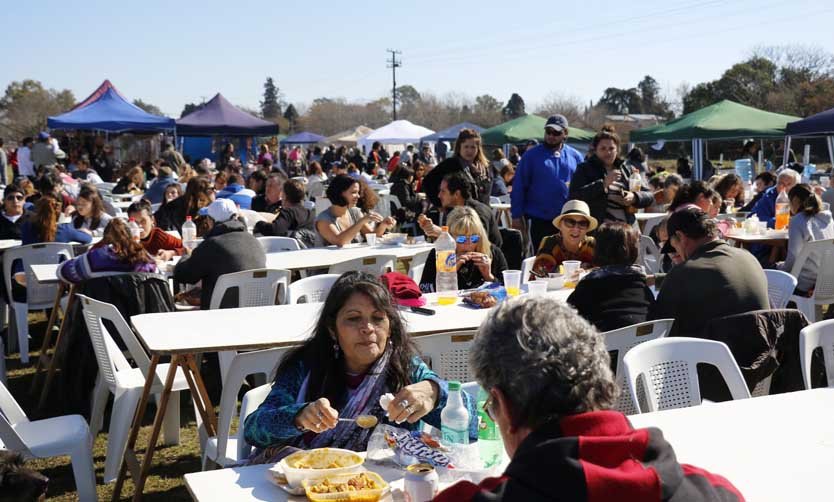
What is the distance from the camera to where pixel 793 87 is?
44281 mm

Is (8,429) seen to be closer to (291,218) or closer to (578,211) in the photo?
(578,211)

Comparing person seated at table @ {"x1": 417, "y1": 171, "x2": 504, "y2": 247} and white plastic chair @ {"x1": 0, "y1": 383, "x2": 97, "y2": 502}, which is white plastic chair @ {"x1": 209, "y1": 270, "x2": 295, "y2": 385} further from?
white plastic chair @ {"x1": 0, "y1": 383, "x2": 97, "y2": 502}

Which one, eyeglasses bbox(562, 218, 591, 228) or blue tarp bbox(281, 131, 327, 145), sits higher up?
blue tarp bbox(281, 131, 327, 145)

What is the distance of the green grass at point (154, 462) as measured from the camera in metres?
4.20

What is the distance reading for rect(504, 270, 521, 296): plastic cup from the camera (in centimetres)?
443

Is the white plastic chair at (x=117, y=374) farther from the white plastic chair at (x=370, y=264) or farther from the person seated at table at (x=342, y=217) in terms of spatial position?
the person seated at table at (x=342, y=217)

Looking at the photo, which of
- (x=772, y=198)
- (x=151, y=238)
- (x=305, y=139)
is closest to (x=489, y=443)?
(x=151, y=238)

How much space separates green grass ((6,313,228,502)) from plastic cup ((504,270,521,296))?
74.4 inches

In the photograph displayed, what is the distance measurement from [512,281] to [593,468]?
10.3ft

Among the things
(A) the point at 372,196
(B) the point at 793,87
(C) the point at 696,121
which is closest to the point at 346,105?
(B) the point at 793,87

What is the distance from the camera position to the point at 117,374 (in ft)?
14.7

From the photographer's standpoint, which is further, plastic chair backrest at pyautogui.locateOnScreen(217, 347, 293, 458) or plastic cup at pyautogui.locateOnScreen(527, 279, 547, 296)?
plastic cup at pyautogui.locateOnScreen(527, 279, 547, 296)

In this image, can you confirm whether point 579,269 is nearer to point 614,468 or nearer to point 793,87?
point 614,468

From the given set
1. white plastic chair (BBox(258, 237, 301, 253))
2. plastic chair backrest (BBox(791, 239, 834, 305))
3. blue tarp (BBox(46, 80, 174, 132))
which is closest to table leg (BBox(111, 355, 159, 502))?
white plastic chair (BBox(258, 237, 301, 253))
